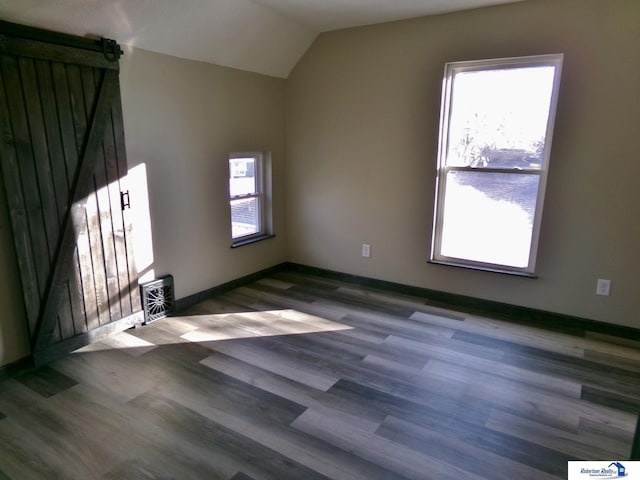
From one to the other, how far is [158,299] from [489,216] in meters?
2.93

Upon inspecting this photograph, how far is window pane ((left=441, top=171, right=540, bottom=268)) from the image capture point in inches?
130

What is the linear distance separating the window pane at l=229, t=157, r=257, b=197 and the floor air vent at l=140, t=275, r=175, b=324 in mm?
1125

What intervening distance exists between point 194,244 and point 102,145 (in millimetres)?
1145

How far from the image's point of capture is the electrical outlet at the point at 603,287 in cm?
308

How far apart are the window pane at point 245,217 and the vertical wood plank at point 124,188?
3.71ft

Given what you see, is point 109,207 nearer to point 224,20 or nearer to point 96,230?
point 96,230

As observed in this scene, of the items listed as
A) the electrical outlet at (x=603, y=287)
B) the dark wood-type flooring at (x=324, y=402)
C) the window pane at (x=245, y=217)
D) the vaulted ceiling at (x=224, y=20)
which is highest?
the vaulted ceiling at (x=224, y=20)

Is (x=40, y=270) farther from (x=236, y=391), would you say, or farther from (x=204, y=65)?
(x=204, y=65)

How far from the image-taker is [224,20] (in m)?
3.10

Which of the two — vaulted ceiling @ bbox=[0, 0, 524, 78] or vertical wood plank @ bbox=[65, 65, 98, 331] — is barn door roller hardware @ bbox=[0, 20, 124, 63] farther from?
vertical wood plank @ bbox=[65, 65, 98, 331]

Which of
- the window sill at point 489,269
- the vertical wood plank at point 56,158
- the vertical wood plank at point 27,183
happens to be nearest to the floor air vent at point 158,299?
the vertical wood plank at point 56,158

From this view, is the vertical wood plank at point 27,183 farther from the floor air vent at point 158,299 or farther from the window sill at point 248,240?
the window sill at point 248,240

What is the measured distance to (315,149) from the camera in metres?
4.27

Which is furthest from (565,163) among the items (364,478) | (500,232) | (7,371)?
(7,371)
